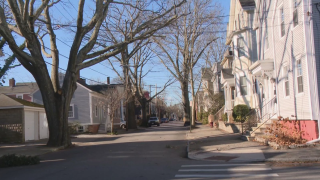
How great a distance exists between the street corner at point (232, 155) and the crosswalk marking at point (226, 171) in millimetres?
999

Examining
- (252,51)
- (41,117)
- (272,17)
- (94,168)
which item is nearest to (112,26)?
(41,117)

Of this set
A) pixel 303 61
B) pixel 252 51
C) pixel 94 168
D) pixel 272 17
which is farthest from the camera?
pixel 252 51

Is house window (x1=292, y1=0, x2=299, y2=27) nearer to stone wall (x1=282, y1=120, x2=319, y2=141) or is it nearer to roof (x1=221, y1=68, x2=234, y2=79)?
stone wall (x1=282, y1=120, x2=319, y2=141)

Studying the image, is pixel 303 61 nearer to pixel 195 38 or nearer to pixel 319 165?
pixel 319 165

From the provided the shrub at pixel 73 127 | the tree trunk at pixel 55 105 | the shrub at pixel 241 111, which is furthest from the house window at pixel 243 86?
the shrub at pixel 73 127

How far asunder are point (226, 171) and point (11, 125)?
19217mm

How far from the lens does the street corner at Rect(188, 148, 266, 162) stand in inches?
483

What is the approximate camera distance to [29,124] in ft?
83.8

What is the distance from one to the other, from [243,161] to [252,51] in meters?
16.0

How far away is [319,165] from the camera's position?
33.8 feet

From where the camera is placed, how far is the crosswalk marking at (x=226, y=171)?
9273 millimetres

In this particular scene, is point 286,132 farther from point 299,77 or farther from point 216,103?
point 216,103

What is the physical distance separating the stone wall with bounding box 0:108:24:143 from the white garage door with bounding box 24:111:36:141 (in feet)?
1.85

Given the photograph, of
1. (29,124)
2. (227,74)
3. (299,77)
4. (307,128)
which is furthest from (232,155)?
(227,74)
